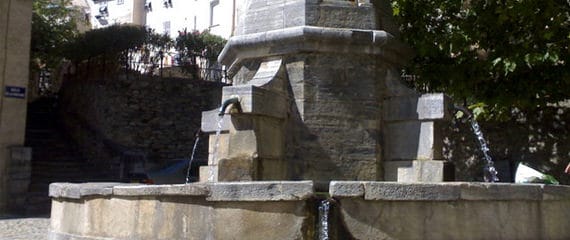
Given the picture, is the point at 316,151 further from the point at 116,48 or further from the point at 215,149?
the point at 116,48

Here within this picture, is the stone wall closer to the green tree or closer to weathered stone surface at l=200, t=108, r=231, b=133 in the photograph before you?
the green tree

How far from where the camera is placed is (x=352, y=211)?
5641mm

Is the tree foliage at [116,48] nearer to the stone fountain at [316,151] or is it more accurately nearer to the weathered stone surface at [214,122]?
the stone fountain at [316,151]

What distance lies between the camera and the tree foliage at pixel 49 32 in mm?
25375

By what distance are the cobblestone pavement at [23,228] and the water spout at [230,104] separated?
538cm

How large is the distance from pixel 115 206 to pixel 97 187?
1.19 feet

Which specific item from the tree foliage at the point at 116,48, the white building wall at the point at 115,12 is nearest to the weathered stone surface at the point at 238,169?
the tree foliage at the point at 116,48

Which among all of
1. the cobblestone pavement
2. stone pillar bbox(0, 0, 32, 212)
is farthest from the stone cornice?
stone pillar bbox(0, 0, 32, 212)

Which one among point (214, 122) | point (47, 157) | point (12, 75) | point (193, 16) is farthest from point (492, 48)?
point (193, 16)

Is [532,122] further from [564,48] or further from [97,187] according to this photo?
[97,187]

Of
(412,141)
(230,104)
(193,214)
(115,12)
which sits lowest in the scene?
(193,214)

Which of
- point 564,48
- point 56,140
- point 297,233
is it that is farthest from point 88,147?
point 297,233

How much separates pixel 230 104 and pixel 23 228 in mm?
7474

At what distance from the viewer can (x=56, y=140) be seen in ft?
72.1
